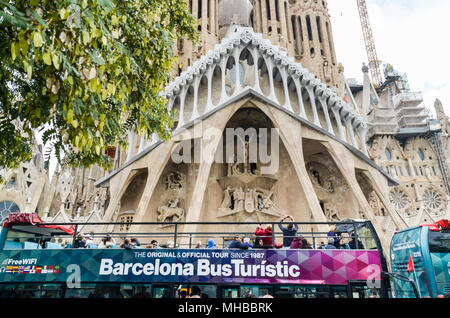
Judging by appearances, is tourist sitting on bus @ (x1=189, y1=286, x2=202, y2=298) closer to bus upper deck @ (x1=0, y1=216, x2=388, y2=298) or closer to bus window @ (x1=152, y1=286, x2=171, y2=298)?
bus upper deck @ (x1=0, y1=216, x2=388, y2=298)

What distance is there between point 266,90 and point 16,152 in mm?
19582

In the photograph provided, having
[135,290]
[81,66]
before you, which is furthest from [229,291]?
[81,66]

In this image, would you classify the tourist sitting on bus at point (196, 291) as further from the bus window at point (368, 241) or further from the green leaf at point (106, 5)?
the green leaf at point (106, 5)

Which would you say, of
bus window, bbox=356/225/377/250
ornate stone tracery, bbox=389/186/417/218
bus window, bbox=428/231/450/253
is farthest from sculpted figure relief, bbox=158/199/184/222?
ornate stone tracery, bbox=389/186/417/218

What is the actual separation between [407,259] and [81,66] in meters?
9.37

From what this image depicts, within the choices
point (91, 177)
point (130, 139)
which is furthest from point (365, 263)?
point (91, 177)

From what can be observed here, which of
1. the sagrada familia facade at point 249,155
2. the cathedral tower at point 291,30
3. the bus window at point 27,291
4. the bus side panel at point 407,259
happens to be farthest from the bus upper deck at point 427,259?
the cathedral tower at point 291,30

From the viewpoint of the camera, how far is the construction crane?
7731 cm

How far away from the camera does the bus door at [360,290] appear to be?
6.95 metres

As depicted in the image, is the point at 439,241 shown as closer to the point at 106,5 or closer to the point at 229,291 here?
the point at 229,291

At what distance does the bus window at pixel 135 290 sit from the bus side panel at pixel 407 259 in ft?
20.5

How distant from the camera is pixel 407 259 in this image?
8586 millimetres

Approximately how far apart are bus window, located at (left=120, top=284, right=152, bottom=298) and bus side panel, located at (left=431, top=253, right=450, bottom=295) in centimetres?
702
